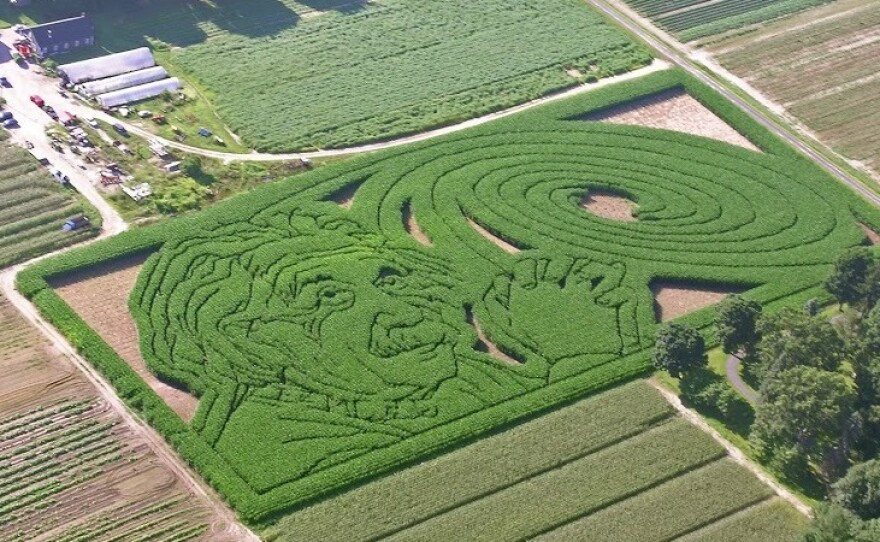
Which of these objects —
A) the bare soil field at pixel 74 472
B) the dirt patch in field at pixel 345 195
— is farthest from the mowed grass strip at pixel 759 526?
the dirt patch in field at pixel 345 195

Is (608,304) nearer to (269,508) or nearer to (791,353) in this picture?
(791,353)

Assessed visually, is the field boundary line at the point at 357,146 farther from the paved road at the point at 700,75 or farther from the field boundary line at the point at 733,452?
the field boundary line at the point at 733,452

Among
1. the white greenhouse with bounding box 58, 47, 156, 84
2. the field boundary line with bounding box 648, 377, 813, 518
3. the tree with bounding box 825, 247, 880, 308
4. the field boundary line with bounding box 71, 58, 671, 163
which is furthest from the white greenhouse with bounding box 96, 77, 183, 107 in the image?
the tree with bounding box 825, 247, 880, 308

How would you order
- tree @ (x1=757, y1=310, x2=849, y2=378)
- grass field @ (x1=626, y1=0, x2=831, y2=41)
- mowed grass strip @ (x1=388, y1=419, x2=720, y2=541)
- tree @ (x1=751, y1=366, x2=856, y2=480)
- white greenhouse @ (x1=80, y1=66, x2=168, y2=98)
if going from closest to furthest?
mowed grass strip @ (x1=388, y1=419, x2=720, y2=541), tree @ (x1=751, y1=366, x2=856, y2=480), tree @ (x1=757, y1=310, x2=849, y2=378), white greenhouse @ (x1=80, y1=66, x2=168, y2=98), grass field @ (x1=626, y1=0, x2=831, y2=41)

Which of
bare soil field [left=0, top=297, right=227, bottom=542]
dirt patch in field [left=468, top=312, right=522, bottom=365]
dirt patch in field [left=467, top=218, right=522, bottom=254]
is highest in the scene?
dirt patch in field [left=467, top=218, right=522, bottom=254]

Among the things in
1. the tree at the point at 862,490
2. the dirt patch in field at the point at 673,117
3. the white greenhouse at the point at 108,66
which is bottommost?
the white greenhouse at the point at 108,66

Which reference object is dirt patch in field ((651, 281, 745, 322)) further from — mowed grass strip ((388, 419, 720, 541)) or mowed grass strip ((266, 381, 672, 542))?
mowed grass strip ((388, 419, 720, 541))

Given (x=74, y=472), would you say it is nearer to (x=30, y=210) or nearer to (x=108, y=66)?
(x=30, y=210)
